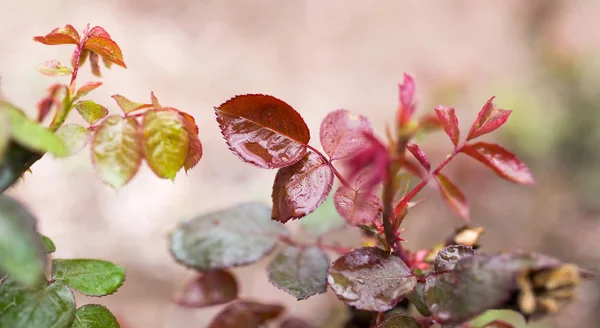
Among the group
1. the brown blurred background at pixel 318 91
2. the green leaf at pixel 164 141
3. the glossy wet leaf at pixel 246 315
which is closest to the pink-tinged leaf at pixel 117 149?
the green leaf at pixel 164 141

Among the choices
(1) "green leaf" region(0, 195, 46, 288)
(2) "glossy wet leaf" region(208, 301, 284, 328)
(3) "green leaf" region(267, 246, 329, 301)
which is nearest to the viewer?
(1) "green leaf" region(0, 195, 46, 288)

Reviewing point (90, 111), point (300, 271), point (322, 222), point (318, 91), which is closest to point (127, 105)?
point (90, 111)

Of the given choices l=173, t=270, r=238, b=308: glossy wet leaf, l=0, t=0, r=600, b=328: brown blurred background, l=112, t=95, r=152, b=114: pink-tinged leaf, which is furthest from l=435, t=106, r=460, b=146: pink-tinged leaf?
l=0, t=0, r=600, b=328: brown blurred background

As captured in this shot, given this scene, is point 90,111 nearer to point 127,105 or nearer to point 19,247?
point 127,105

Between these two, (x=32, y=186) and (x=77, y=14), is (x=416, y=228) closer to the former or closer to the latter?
(x=32, y=186)

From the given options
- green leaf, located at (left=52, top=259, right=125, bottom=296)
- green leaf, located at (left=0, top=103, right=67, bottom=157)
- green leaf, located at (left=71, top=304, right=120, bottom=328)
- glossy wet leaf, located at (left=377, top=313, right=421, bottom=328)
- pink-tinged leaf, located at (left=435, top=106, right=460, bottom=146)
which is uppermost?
pink-tinged leaf, located at (left=435, top=106, right=460, bottom=146)

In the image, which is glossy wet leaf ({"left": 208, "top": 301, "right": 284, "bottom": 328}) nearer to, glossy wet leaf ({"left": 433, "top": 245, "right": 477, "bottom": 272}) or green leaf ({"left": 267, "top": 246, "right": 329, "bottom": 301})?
green leaf ({"left": 267, "top": 246, "right": 329, "bottom": 301})
